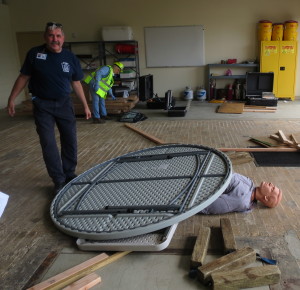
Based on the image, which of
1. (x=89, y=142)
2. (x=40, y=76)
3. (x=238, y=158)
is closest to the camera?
(x=40, y=76)

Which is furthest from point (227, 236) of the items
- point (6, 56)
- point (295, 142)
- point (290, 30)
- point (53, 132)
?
point (6, 56)

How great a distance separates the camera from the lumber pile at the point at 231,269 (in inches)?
75.8

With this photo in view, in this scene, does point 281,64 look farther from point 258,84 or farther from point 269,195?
point 269,195

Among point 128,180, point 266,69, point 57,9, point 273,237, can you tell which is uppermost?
point 57,9

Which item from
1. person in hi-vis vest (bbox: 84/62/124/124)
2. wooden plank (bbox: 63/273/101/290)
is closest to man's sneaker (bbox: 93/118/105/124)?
person in hi-vis vest (bbox: 84/62/124/124)

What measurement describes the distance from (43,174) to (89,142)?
161cm

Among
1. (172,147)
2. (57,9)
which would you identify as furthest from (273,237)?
(57,9)

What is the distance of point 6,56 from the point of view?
10.4 m

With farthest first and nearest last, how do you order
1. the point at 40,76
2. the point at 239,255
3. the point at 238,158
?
the point at 238,158 < the point at 40,76 < the point at 239,255

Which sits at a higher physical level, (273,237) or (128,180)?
(128,180)

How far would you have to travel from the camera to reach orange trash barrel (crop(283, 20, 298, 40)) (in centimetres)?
923

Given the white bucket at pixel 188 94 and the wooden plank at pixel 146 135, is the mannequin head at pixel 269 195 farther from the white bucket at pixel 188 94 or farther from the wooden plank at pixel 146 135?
the white bucket at pixel 188 94

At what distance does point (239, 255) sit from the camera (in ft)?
7.06

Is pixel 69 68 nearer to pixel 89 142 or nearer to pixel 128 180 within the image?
pixel 128 180
